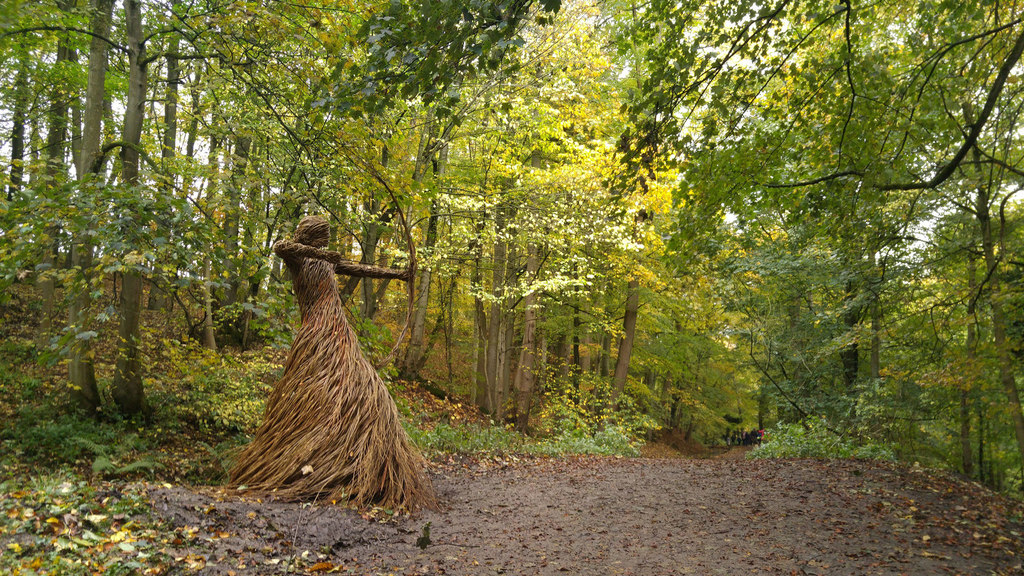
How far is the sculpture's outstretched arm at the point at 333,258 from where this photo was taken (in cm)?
477

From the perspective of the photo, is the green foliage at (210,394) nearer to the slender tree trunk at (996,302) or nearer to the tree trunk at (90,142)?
the tree trunk at (90,142)

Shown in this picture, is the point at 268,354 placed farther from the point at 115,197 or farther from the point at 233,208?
the point at 115,197

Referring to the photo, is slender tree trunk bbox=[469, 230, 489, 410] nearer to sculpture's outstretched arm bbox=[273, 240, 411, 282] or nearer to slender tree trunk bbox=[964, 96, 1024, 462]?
sculpture's outstretched arm bbox=[273, 240, 411, 282]

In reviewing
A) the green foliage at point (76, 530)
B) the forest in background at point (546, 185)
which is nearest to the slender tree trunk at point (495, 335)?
the forest in background at point (546, 185)

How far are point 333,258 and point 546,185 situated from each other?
764 centimetres

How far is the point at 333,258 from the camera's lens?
4883 mm

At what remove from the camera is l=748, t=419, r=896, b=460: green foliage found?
948 cm

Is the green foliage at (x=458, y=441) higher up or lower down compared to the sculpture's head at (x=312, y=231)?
lower down

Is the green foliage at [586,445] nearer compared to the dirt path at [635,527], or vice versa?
the dirt path at [635,527]

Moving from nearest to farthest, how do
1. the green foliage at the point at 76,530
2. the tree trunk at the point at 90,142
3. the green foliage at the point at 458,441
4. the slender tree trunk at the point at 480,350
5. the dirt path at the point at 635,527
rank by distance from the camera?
the green foliage at the point at 76,530 < the dirt path at the point at 635,527 < the tree trunk at the point at 90,142 < the green foliage at the point at 458,441 < the slender tree trunk at the point at 480,350

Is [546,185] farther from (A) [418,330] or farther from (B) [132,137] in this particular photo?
(B) [132,137]

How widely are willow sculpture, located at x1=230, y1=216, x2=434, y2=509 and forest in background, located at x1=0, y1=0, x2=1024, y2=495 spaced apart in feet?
1.52

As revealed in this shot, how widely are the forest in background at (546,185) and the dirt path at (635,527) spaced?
1.51m

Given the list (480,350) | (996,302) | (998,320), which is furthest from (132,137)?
(480,350)
